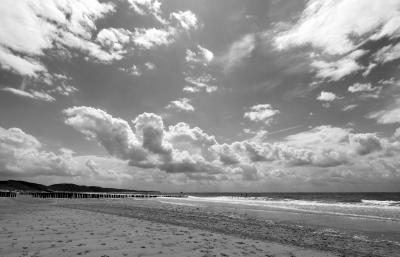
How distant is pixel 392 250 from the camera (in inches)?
485

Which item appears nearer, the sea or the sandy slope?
the sandy slope

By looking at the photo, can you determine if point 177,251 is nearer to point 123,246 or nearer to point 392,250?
point 123,246

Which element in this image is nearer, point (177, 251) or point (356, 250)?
point (177, 251)

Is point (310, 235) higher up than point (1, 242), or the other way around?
point (1, 242)

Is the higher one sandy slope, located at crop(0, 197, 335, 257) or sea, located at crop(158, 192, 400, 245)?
sandy slope, located at crop(0, 197, 335, 257)

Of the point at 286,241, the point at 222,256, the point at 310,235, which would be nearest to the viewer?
the point at 222,256

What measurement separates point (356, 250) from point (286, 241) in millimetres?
→ 3448

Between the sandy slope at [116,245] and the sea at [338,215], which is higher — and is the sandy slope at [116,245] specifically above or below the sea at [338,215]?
above

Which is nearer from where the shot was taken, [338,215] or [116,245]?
[116,245]

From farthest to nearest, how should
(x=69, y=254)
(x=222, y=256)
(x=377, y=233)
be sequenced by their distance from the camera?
(x=377, y=233) < (x=222, y=256) < (x=69, y=254)

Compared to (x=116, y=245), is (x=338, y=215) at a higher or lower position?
lower

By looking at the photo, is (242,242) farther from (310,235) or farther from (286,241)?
(310,235)

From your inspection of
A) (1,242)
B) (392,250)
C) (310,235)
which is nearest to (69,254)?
(1,242)

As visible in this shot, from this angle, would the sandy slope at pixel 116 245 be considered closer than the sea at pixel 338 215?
Yes
